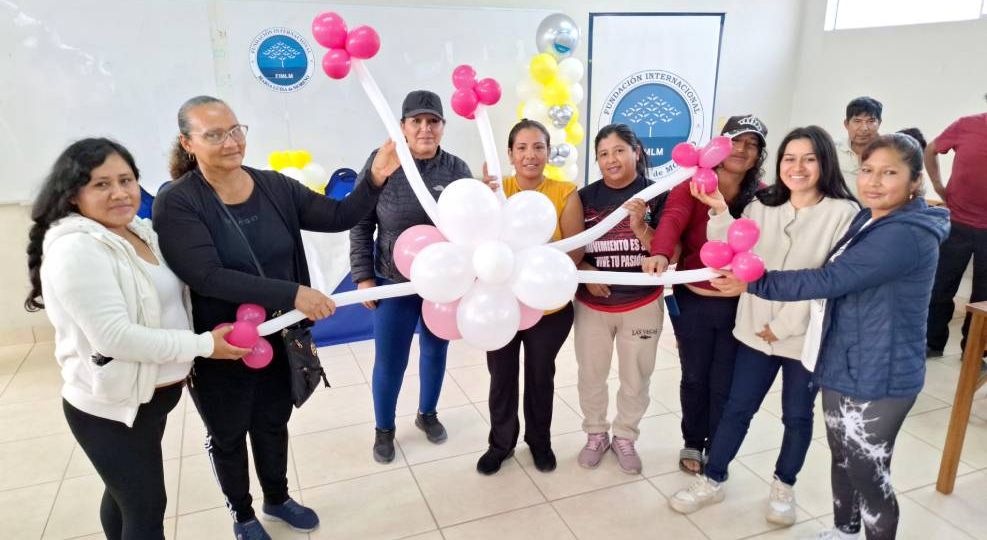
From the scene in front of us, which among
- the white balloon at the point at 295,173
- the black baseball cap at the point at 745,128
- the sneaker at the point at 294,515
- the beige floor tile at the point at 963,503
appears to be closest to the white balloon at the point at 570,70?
the white balloon at the point at 295,173

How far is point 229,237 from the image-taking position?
Result: 1603 millimetres

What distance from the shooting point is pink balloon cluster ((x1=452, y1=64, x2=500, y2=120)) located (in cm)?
179

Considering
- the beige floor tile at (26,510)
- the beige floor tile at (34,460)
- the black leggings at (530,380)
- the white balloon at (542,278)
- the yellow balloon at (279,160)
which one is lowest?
the beige floor tile at (26,510)

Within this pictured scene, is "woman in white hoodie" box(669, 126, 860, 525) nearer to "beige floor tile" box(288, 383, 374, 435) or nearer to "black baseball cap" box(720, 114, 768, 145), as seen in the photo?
"black baseball cap" box(720, 114, 768, 145)

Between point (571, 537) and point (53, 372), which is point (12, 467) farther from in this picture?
point (571, 537)

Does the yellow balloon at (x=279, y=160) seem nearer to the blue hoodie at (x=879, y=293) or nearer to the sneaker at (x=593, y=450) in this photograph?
the sneaker at (x=593, y=450)

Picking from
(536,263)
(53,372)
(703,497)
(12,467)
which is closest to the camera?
(536,263)

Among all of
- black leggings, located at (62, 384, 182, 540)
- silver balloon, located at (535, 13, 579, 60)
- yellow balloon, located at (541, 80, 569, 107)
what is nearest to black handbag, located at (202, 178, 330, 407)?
black leggings, located at (62, 384, 182, 540)

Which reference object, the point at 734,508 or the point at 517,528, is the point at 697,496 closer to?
the point at 734,508

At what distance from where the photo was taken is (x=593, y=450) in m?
2.43

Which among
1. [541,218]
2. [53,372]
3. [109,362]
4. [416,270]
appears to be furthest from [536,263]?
[53,372]

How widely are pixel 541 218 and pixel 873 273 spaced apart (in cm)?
83

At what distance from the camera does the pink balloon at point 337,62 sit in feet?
4.99

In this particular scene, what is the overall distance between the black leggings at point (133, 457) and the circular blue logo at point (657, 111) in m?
3.67
